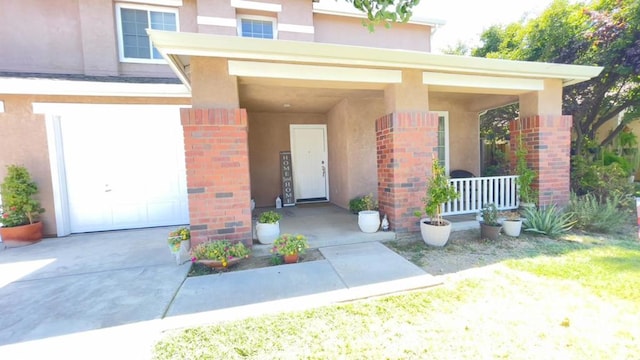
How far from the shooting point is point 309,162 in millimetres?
8102

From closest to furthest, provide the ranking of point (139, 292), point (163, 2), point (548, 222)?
point (139, 292)
point (548, 222)
point (163, 2)

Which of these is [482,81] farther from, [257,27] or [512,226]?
[257,27]

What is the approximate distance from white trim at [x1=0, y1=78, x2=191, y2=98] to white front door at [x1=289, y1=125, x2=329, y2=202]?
3.35 meters

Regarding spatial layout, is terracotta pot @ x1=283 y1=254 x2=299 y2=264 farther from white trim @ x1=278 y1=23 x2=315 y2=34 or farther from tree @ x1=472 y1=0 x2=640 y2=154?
tree @ x1=472 y1=0 x2=640 y2=154

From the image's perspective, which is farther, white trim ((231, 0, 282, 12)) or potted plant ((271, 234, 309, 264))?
white trim ((231, 0, 282, 12))

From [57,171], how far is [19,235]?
4.17ft

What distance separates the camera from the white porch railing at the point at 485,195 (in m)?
5.28

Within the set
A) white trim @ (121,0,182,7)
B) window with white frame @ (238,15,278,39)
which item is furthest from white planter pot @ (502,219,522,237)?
white trim @ (121,0,182,7)

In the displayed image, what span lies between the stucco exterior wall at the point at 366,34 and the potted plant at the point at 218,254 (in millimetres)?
6674

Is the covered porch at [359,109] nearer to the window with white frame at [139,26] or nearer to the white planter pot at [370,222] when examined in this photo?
the white planter pot at [370,222]

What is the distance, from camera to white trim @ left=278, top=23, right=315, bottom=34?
23.6 ft

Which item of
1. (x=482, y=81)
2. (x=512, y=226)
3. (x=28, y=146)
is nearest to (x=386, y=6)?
(x=482, y=81)

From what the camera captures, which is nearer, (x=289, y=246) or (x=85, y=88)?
(x=289, y=246)

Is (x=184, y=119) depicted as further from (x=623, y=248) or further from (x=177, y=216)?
(x=623, y=248)
